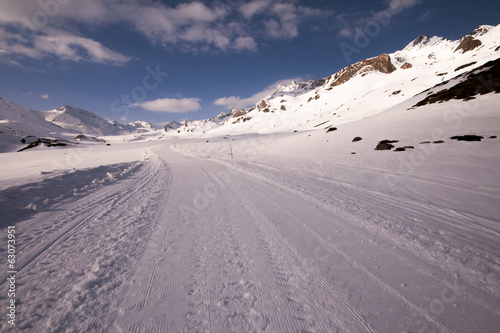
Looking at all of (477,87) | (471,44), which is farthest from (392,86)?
(471,44)

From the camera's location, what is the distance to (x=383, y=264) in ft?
10.8

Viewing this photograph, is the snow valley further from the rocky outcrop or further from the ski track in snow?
the rocky outcrop

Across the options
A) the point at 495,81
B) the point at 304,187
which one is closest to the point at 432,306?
the point at 304,187

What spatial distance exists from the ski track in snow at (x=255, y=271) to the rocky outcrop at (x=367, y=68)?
18559 centimetres

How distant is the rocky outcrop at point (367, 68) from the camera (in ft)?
502

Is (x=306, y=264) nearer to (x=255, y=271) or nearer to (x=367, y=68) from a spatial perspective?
(x=255, y=271)

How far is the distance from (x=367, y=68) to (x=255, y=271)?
19708 centimetres

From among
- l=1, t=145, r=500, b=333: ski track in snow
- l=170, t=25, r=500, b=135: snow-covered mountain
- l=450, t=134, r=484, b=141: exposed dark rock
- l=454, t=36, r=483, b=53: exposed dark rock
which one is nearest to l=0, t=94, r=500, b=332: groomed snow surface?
l=1, t=145, r=500, b=333: ski track in snow

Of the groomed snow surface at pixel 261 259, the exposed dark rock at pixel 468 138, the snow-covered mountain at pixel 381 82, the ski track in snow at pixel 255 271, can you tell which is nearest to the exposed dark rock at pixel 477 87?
the exposed dark rock at pixel 468 138

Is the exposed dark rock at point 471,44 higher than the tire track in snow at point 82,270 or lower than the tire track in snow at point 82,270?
higher

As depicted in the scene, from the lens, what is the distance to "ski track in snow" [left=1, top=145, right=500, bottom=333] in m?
2.45

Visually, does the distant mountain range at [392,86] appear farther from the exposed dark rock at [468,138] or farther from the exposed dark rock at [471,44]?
the exposed dark rock at [468,138]

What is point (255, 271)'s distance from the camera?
3.30 meters

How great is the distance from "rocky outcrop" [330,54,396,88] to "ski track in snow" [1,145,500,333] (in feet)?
609
